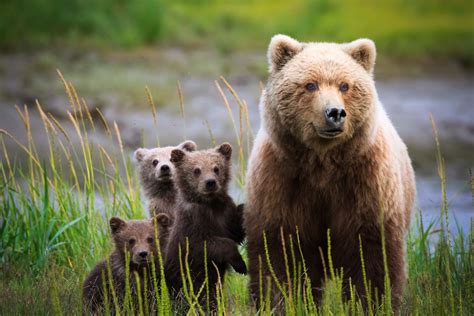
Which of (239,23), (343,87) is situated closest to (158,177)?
(343,87)

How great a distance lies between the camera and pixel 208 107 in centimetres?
1662

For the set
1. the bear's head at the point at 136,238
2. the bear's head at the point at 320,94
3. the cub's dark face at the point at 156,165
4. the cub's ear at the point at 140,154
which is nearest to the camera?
the bear's head at the point at 320,94

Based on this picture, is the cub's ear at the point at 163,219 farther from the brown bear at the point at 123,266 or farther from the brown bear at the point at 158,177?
the brown bear at the point at 158,177

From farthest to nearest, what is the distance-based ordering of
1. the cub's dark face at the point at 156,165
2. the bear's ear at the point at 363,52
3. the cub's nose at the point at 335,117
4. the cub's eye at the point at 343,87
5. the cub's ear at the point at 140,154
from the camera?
the cub's ear at the point at 140,154, the cub's dark face at the point at 156,165, the bear's ear at the point at 363,52, the cub's eye at the point at 343,87, the cub's nose at the point at 335,117

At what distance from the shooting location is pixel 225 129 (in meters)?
15.6

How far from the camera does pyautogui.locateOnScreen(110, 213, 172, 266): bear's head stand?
576cm

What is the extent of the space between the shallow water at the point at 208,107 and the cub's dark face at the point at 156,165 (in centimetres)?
722

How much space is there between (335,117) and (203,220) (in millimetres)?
1295

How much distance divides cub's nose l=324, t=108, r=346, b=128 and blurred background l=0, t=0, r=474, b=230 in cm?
837

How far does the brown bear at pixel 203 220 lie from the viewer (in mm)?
5938

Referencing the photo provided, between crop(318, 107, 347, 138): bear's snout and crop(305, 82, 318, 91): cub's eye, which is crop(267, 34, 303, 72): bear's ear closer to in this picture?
crop(305, 82, 318, 91): cub's eye

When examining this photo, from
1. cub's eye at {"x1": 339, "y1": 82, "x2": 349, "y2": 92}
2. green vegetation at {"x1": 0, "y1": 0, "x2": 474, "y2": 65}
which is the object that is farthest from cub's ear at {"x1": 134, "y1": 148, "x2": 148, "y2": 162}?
green vegetation at {"x1": 0, "y1": 0, "x2": 474, "y2": 65}

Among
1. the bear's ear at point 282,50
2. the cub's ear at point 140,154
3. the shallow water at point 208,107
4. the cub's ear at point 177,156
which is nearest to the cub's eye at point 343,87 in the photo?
the bear's ear at point 282,50

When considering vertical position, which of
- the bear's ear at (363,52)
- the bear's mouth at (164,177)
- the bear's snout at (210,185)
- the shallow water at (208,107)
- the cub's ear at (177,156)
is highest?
the shallow water at (208,107)
